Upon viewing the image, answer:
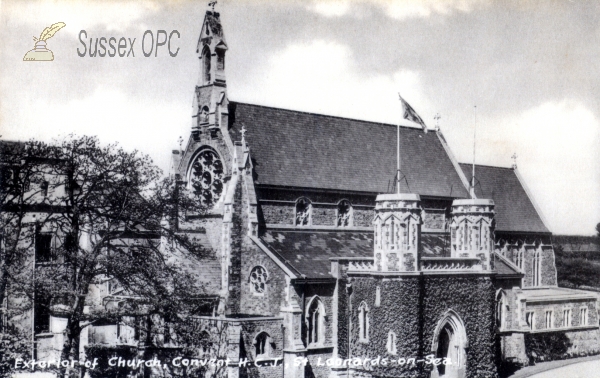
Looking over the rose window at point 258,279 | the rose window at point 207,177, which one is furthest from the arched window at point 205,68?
the rose window at point 258,279

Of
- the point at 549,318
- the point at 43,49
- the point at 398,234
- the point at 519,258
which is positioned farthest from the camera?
the point at 519,258

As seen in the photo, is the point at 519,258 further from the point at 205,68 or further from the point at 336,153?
the point at 205,68

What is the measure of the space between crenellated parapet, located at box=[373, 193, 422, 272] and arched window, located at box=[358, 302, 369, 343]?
2.00 meters

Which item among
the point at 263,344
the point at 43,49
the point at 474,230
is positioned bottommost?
the point at 263,344

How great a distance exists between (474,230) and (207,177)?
14487 millimetres

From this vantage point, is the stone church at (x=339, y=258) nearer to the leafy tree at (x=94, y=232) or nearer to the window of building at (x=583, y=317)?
→ the window of building at (x=583, y=317)

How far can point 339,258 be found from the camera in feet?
121

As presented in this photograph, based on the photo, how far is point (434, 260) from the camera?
1407 inches

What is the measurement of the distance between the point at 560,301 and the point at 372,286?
1908cm

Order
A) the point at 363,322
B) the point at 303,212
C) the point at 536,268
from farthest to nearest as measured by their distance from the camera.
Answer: the point at 536,268 < the point at 303,212 < the point at 363,322

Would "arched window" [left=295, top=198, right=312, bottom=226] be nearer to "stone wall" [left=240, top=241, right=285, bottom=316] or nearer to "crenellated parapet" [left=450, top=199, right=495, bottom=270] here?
"stone wall" [left=240, top=241, right=285, bottom=316]

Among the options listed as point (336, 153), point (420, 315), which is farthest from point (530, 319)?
point (336, 153)

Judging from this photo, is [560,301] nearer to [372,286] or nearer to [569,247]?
[372,286]

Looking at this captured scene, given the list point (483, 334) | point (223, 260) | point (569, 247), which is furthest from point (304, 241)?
point (569, 247)
